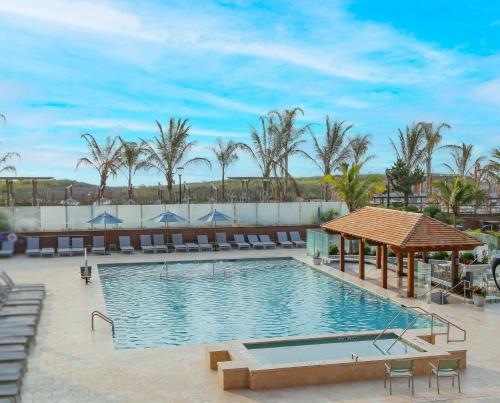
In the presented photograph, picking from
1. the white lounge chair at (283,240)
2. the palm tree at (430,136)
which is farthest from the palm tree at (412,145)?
the white lounge chair at (283,240)

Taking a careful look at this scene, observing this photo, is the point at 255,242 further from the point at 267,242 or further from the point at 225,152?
the point at 225,152

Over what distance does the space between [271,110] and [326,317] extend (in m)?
27.0

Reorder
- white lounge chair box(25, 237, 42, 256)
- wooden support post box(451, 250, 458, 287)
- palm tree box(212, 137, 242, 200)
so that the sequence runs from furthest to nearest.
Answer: palm tree box(212, 137, 242, 200) < white lounge chair box(25, 237, 42, 256) < wooden support post box(451, 250, 458, 287)

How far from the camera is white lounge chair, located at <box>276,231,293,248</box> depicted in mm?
30219

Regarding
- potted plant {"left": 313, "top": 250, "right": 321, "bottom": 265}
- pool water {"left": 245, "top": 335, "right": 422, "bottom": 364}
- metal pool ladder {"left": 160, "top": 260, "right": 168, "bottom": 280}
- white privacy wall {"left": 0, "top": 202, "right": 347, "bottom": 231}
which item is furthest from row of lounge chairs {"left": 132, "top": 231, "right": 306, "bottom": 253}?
pool water {"left": 245, "top": 335, "right": 422, "bottom": 364}

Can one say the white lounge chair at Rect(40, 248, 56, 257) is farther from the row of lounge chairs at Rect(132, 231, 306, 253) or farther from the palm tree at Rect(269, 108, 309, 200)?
the palm tree at Rect(269, 108, 309, 200)

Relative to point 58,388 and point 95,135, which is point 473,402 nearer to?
point 58,388

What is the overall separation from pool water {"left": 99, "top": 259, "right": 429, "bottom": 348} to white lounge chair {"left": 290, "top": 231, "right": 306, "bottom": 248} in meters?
5.18

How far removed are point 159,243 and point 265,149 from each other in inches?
615

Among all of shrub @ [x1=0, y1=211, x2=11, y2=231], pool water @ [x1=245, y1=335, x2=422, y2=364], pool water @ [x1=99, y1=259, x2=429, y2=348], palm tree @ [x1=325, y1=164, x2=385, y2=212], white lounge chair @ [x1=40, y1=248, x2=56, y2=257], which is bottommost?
pool water @ [x1=99, y1=259, x2=429, y2=348]

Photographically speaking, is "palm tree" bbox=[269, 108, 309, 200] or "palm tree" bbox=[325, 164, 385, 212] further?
"palm tree" bbox=[269, 108, 309, 200]

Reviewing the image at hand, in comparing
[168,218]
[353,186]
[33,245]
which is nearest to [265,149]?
[353,186]

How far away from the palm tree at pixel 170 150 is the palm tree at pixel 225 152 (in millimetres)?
2223

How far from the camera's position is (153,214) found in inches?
1201
